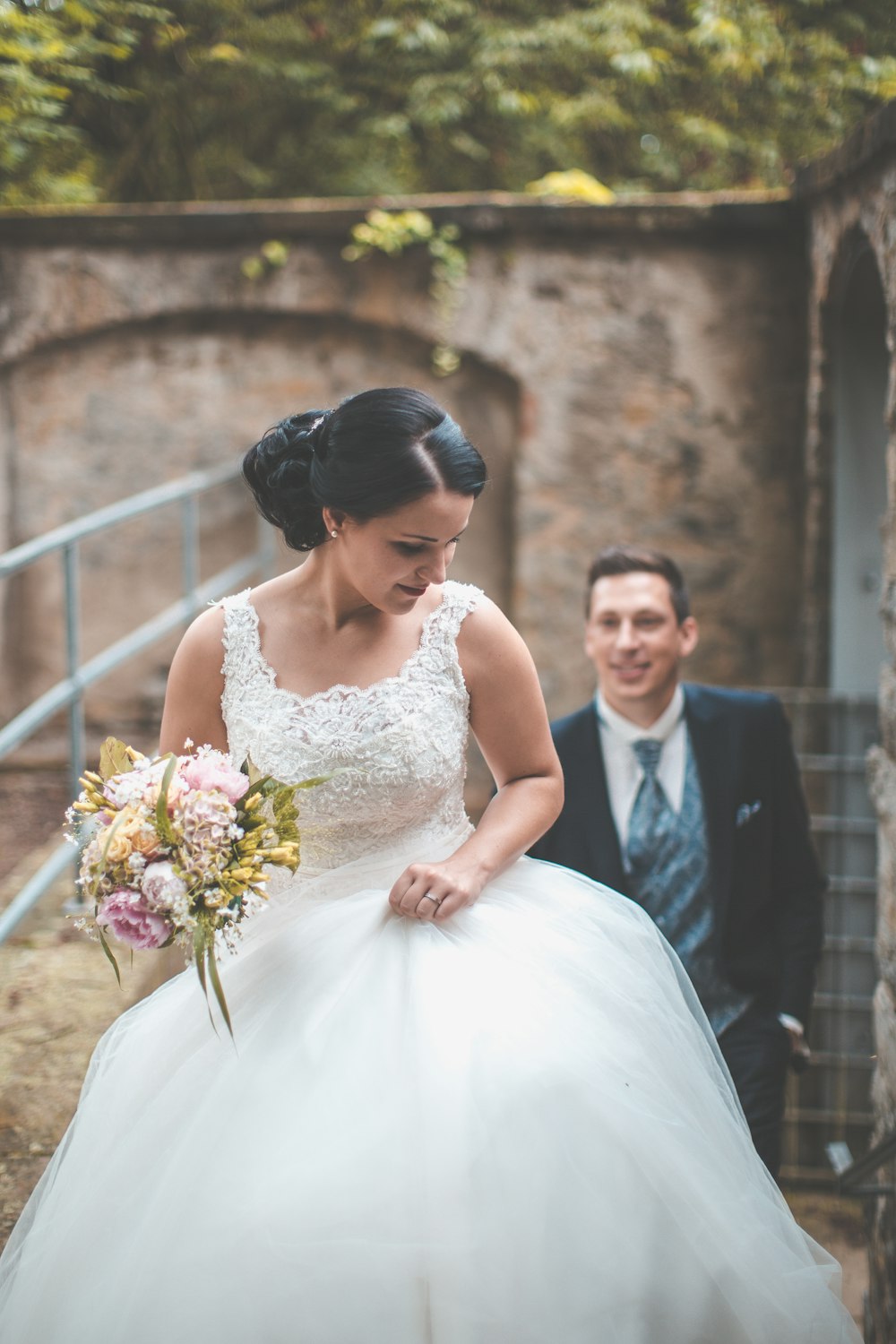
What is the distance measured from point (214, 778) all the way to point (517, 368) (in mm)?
3647

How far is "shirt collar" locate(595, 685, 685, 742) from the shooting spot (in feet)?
9.08

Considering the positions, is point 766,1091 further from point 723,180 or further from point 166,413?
point 723,180

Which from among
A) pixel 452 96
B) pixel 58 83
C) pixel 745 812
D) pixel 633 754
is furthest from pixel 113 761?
pixel 452 96

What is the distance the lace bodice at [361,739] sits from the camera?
1925 millimetres

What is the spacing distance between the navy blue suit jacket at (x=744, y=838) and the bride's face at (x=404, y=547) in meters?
0.92

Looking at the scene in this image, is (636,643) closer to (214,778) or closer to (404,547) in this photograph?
(404,547)

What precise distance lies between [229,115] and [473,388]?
12.3ft

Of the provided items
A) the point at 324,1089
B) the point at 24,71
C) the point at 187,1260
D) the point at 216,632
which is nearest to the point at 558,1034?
the point at 324,1089

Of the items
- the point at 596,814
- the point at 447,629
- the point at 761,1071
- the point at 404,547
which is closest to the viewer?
the point at 404,547

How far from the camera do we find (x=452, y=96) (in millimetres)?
7320

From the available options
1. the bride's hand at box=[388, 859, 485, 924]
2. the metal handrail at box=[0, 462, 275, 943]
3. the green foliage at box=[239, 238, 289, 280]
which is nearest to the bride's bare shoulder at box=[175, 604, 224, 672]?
the bride's hand at box=[388, 859, 485, 924]

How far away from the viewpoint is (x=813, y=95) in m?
6.74

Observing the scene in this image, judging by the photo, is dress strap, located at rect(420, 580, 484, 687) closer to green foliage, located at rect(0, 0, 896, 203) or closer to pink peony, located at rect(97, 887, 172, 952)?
pink peony, located at rect(97, 887, 172, 952)

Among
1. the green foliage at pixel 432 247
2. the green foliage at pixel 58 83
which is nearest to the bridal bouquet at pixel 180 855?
the green foliage at pixel 432 247
